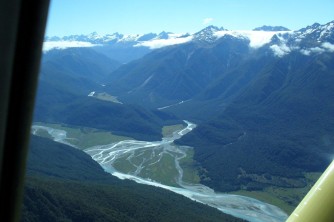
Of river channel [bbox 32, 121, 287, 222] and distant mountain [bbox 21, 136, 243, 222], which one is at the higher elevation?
distant mountain [bbox 21, 136, 243, 222]

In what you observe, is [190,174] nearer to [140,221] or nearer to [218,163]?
[218,163]

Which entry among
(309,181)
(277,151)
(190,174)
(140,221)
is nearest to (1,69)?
(140,221)

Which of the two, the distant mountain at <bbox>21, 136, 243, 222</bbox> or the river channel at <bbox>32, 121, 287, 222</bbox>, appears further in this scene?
the river channel at <bbox>32, 121, 287, 222</bbox>

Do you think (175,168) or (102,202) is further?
(175,168)

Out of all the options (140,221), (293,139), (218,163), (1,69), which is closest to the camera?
(1,69)

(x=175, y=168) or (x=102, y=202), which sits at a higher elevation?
(x=102, y=202)

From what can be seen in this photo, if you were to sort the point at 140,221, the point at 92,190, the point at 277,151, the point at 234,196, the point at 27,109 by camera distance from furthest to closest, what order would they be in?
the point at 277,151 → the point at 234,196 → the point at 92,190 → the point at 140,221 → the point at 27,109

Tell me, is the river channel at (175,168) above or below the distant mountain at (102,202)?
below

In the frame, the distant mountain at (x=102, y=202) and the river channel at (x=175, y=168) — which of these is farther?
the river channel at (x=175, y=168)
